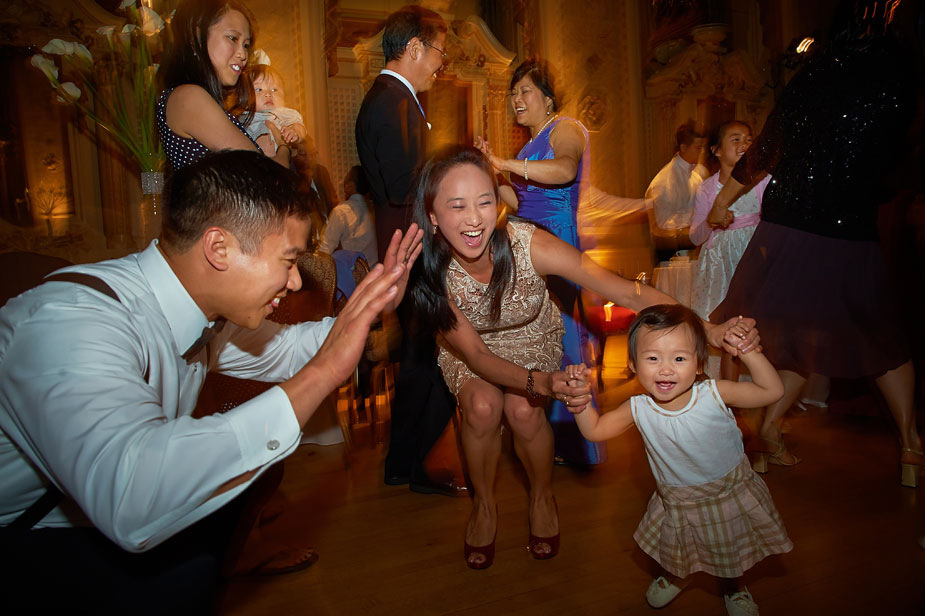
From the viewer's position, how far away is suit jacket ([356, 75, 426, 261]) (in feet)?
6.84

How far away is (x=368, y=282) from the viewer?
105 centimetres

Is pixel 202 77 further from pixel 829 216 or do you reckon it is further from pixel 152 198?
pixel 829 216

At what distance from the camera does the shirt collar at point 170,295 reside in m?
1.00

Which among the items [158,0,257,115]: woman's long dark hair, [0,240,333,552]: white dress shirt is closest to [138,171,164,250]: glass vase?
[158,0,257,115]: woman's long dark hair

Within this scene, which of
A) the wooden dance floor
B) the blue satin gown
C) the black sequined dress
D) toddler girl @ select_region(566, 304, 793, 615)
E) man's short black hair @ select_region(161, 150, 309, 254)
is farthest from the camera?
the blue satin gown

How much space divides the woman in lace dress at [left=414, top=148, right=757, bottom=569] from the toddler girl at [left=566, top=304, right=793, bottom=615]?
0.26 metres

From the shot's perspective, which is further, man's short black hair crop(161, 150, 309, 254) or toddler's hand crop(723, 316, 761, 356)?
toddler's hand crop(723, 316, 761, 356)

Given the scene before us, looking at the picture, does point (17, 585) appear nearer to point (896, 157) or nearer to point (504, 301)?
point (504, 301)

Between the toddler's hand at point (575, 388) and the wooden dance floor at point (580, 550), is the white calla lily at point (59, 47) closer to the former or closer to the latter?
the wooden dance floor at point (580, 550)

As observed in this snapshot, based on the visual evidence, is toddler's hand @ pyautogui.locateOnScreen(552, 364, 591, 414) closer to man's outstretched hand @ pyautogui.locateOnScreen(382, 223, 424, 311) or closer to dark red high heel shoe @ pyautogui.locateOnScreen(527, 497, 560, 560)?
man's outstretched hand @ pyautogui.locateOnScreen(382, 223, 424, 311)

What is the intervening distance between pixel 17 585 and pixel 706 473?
1.30m

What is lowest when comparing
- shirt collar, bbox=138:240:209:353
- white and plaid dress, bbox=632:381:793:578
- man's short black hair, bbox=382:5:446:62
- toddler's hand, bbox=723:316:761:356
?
white and plaid dress, bbox=632:381:793:578

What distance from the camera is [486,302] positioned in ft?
5.74

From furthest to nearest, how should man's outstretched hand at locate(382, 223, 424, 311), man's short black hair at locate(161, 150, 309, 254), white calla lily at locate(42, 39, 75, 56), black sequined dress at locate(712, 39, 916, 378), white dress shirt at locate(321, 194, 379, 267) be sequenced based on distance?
1. white dress shirt at locate(321, 194, 379, 267)
2. white calla lily at locate(42, 39, 75, 56)
3. black sequined dress at locate(712, 39, 916, 378)
4. man's outstretched hand at locate(382, 223, 424, 311)
5. man's short black hair at locate(161, 150, 309, 254)
